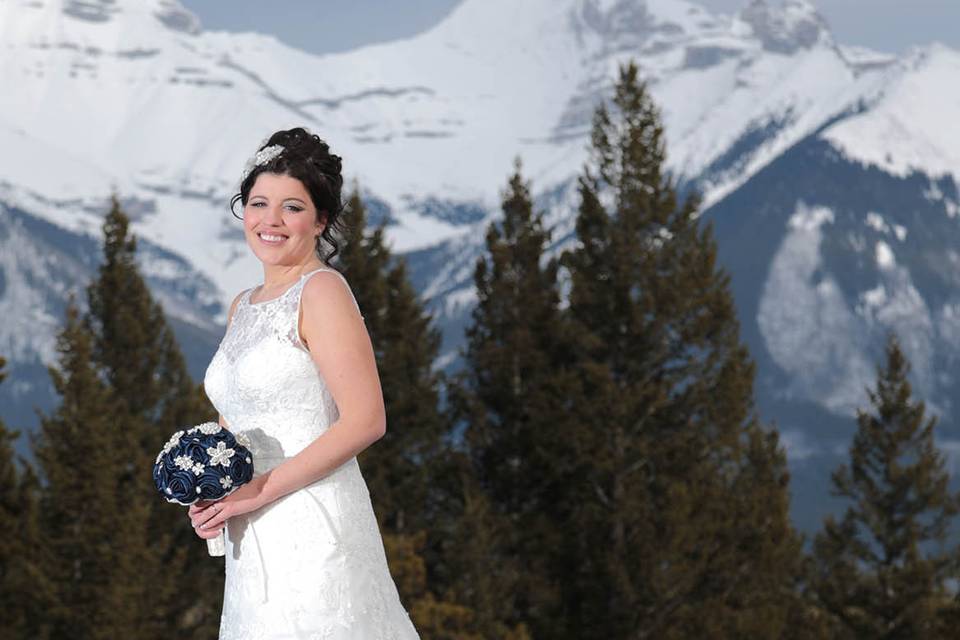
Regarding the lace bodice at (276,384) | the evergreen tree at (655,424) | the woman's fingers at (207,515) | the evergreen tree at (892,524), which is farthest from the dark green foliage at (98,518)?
the woman's fingers at (207,515)

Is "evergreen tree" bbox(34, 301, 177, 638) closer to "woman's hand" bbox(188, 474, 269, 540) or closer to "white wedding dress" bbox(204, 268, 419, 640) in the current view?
"white wedding dress" bbox(204, 268, 419, 640)

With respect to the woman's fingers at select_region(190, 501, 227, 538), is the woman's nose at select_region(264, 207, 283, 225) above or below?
above

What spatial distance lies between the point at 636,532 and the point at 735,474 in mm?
7290

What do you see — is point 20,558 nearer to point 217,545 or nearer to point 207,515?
point 217,545

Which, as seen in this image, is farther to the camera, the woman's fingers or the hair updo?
the hair updo

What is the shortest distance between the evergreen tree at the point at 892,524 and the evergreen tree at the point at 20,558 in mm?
33250

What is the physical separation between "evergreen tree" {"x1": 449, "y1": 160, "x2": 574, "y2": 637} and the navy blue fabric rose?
3527 centimetres

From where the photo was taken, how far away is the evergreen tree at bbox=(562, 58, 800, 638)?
43.7 meters

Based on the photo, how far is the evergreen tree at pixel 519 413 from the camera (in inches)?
1778

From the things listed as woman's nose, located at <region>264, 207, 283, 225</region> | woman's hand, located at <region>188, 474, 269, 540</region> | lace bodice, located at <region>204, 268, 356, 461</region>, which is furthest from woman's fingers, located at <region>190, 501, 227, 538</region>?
woman's nose, located at <region>264, 207, 283, 225</region>

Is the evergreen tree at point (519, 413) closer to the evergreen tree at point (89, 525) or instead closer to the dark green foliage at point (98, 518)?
the dark green foliage at point (98, 518)

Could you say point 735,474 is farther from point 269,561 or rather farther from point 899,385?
point 269,561

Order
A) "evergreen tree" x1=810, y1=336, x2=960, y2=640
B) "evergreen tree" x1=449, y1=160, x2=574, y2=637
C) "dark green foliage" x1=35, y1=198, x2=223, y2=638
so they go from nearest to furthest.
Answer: "dark green foliage" x1=35, y1=198, x2=223, y2=638 → "evergreen tree" x1=449, y1=160, x2=574, y2=637 → "evergreen tree" x1=810, y1=336, x2=960, y2=640

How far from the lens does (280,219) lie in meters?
5.64
